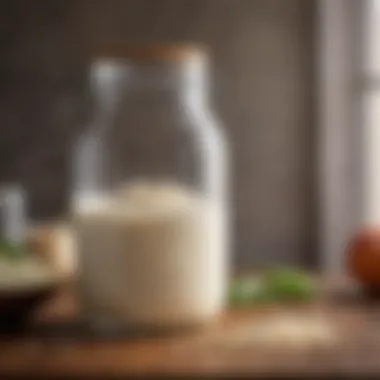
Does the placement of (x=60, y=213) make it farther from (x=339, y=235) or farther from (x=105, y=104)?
(x=105, y=104)

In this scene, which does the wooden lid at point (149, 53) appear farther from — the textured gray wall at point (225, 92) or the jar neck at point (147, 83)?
the textured gray wall at point (225, 92)

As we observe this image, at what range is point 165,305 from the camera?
98 cm

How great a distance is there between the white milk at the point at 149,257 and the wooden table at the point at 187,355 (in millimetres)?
30

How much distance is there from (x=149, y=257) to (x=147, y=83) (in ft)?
0.60

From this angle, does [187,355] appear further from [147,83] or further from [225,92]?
[225,92]

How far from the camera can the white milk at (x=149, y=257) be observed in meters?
0.97

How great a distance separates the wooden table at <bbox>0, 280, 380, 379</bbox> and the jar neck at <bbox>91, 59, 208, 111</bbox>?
0.76ft

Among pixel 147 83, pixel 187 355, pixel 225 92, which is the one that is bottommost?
pixel 187 355

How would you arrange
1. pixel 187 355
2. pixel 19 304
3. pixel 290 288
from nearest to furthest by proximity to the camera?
pixel 187 355
pixel 19 304
pixel 290 288

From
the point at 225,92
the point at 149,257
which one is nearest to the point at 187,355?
the point at 149,257

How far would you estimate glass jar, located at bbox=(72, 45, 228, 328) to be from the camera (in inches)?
38.3

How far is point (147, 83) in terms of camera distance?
3.38 ft

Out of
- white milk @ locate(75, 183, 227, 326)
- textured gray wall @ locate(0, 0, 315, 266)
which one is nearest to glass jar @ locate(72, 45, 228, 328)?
white milk @ locate(75, 183, 227, 326)

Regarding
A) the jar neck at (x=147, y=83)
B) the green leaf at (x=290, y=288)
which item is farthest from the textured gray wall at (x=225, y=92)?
the jar neck at (x=147, y=83)
